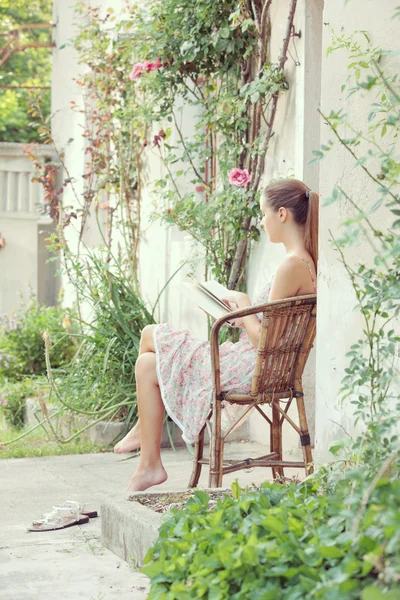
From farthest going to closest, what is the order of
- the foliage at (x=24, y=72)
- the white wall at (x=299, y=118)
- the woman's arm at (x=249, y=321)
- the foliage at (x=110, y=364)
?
the foliage at (x=24, y=72), the foliage at (x=110, y=364), the white wall at (x=299, y=118), the woman's arm at (x=249, y=321)

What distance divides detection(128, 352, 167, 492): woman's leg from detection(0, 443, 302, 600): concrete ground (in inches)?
4.9

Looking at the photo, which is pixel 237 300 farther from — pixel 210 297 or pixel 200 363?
pixel 200 363

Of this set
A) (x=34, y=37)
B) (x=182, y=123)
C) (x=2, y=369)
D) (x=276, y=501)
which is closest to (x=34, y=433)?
(x=2, y=369)

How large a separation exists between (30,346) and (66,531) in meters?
4.55

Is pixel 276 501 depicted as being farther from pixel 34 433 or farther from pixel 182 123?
pixel 182 123

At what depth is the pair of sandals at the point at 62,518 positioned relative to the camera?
11.7ft

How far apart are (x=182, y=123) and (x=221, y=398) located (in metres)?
3.35

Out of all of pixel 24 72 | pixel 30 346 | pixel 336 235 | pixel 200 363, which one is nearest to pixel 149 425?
pixel 200 363

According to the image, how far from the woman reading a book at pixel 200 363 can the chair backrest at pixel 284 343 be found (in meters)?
0.08

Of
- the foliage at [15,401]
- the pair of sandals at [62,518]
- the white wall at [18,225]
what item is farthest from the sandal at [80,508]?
the white wall at [18,225]

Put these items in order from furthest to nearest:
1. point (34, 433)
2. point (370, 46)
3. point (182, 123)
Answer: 1. point (182, 123)
2. point (34, 433)
3. point (370, 46)

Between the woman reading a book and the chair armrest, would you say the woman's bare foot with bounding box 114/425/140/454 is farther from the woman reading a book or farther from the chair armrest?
the chair armrest

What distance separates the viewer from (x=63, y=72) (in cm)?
1084

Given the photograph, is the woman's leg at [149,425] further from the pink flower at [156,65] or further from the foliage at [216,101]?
the pink flower at [156,65]
